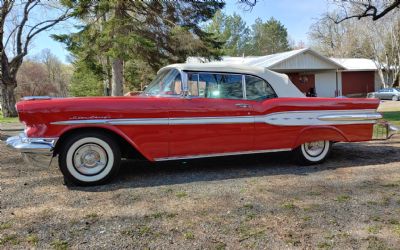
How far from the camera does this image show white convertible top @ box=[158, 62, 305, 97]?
19.5 ft

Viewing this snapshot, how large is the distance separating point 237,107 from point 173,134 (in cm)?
108

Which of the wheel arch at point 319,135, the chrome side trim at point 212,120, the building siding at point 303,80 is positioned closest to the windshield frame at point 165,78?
the chrome side trim at point 212,120

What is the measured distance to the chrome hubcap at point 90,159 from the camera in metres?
5.15

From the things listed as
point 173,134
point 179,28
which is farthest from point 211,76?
point 179,28

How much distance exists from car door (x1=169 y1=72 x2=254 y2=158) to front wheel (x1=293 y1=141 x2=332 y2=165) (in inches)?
38.1

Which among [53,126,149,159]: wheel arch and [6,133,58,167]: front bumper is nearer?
[6,133,58,167]: front bumper

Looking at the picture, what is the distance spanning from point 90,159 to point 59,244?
1945 millimetres

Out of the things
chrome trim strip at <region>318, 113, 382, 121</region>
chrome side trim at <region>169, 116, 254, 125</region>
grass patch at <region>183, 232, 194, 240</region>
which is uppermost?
chrome side trim at <region>169, 116, 254, 125</region>

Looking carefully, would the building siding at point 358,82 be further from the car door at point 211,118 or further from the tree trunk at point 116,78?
the car door at point 211,118

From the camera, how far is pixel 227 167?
249 inches

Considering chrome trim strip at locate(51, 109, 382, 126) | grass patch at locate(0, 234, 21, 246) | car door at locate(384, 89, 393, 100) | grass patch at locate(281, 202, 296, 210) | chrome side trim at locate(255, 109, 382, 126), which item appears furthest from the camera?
car door at locate(384, 89, 393, 100)

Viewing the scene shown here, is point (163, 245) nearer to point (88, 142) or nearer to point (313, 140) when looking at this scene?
point (88, 142)

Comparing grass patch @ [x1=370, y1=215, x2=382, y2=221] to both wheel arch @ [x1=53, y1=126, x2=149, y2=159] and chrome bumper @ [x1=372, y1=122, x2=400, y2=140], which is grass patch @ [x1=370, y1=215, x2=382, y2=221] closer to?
wheel arch @ [x1=53, y1=126, x2=149, y2=159]

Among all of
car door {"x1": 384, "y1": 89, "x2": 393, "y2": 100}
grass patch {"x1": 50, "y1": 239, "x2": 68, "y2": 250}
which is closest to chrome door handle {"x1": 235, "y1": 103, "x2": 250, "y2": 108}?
grass patch {"x1": 50, "y1": 239, "x2": 68, "y2": 250}
